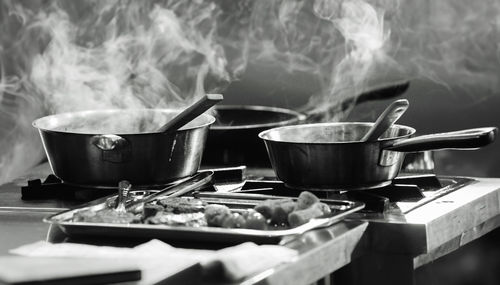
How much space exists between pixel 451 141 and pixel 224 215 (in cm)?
50

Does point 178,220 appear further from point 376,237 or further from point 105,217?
point 376,237

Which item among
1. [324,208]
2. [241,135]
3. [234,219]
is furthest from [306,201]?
[241,135]

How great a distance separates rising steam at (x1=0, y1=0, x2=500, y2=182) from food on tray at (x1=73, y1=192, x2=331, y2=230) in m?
1.28

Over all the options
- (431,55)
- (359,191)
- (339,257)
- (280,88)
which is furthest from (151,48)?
(339,257)

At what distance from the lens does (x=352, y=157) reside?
1.73m

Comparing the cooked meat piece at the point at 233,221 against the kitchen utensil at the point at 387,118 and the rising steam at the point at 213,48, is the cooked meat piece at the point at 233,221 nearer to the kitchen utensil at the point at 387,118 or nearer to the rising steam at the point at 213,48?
the kitchen utensil at the point at 387,118

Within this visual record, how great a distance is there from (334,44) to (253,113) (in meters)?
1.16

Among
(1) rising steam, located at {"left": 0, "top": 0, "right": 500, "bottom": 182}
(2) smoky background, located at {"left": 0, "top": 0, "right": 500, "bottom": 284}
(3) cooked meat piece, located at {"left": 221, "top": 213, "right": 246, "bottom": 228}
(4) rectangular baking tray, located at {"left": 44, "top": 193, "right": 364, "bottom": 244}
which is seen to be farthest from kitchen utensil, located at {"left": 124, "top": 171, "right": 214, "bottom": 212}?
(1) rising steam, located at {"left": 0, "top": 0, "right": 500, "bottom": 182}

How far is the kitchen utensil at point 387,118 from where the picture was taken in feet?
5.80

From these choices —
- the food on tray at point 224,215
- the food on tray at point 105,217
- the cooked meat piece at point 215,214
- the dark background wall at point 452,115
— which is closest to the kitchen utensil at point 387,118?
the food on tray at point 224,215

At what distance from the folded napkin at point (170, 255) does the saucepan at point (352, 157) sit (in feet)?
1.31

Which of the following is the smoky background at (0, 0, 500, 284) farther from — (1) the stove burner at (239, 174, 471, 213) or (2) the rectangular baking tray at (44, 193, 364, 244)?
(2) the rectangular baking tray at (44, 193, 364, 244)

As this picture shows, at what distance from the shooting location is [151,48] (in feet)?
12.9

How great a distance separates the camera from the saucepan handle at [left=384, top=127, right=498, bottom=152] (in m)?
1.66
